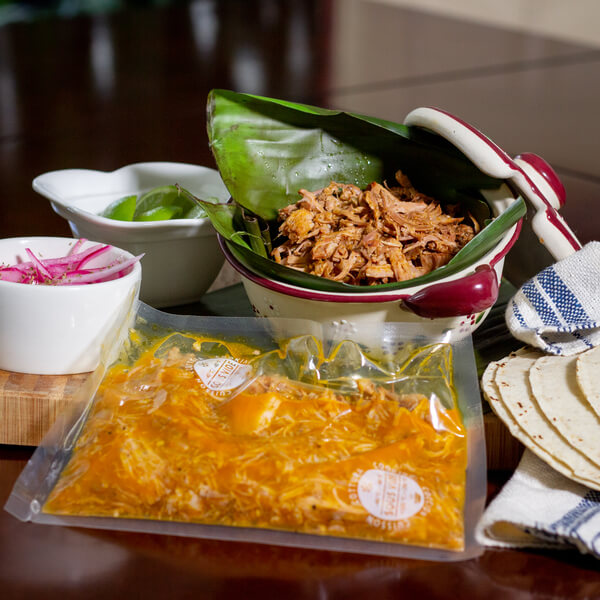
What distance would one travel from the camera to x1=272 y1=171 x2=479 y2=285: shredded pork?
1.17 m

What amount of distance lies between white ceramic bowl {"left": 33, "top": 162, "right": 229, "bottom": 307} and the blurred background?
0.25m

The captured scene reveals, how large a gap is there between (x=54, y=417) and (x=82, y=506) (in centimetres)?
19

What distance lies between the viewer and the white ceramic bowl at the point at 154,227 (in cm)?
129

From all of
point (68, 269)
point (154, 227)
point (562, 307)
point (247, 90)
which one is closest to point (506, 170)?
point (562, 307)

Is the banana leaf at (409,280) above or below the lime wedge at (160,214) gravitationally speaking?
above

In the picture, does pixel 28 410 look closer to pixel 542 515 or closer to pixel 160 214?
pixel 160 214

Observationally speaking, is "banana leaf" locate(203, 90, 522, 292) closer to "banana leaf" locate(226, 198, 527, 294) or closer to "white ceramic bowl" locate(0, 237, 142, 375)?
"banana leaf" locate(226, 198, 527, 294)

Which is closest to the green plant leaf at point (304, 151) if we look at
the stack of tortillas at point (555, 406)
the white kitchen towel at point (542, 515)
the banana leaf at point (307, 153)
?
the banana leaf at point (307, 153)

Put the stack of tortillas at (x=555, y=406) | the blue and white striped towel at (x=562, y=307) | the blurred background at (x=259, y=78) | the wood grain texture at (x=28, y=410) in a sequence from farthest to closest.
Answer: the blurred background at (x=259, y=78) → the blue and white striped towel at (x=562, y=307) → the wood grain texture at (x=28, y=410) → the stack of tortillas at (x=555, y=406)

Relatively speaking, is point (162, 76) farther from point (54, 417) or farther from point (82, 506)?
point (82, 506)

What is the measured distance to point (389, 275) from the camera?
115 cm

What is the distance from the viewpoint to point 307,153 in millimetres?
1445

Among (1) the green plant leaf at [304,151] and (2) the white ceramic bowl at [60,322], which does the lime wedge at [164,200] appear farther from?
(2) the white ceramic bowl at [60,322]

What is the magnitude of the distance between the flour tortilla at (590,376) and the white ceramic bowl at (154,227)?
0.57 m
